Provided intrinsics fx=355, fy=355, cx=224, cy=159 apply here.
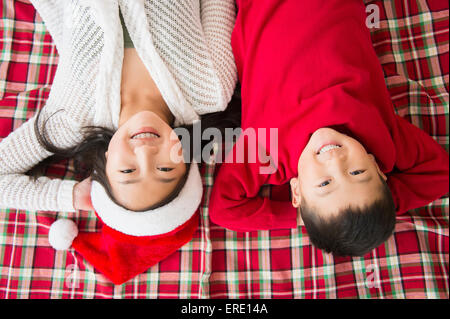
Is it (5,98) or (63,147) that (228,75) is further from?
(5,98)

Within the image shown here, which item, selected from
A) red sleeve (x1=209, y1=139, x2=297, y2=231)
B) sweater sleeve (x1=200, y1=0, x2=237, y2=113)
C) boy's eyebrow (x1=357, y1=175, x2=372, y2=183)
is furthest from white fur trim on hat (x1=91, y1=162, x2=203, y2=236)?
boy's eyebrow (x1=357, y1=175, x2=372, y2=183)

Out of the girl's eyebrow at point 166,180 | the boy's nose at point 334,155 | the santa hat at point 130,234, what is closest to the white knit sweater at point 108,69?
the santa hat at point 130,234

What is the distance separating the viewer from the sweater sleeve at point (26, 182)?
3.23ft

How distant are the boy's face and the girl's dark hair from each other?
1.06 feet

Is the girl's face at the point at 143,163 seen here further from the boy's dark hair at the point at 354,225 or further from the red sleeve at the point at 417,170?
the red sleeve at the point at 417,170

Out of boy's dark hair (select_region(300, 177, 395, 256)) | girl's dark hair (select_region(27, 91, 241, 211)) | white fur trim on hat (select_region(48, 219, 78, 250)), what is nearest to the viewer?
boy's dark hair (select_region(300, 177, 395, 256))

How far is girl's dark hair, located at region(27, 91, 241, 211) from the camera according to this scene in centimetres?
95

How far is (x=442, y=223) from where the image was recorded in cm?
111

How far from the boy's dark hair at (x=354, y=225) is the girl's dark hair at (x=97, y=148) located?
36 cm

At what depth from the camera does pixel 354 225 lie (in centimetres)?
83

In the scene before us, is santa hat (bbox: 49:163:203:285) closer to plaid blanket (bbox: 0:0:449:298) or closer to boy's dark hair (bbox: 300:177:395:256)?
plaid blanket (bbox: 0:0:449:298)

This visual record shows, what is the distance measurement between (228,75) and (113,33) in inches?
12.9
